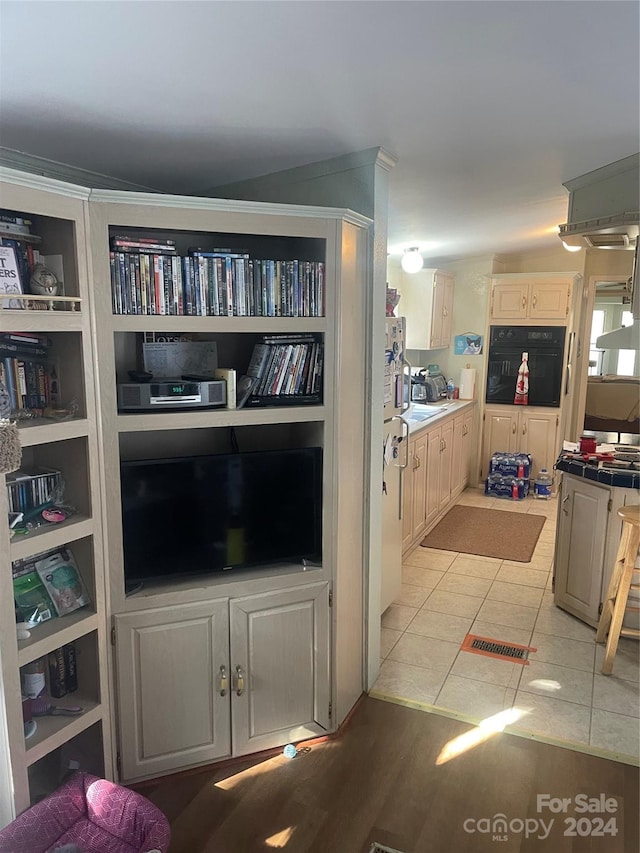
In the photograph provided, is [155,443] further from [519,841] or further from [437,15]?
[519,841]

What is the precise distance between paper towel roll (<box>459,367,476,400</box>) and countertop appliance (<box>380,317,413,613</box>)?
111 inches

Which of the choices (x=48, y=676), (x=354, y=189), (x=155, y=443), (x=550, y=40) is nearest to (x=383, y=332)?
(x=354, y=189)

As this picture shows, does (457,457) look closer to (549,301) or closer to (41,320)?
(549,301)

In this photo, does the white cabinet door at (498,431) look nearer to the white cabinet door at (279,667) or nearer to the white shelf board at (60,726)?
the white cabinet door at (279,667)

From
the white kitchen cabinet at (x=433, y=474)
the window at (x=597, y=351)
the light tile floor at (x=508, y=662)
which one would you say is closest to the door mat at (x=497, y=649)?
the light tile floor at (x=508, y=662)

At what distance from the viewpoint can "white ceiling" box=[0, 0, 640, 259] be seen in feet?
4.58

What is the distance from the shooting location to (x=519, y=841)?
2.08m

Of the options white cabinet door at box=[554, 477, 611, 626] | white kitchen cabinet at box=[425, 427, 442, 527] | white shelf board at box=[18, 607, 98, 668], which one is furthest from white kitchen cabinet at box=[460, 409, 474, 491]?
white shelf board at box=[18, 607, 98, 668]

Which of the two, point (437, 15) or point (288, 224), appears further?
point (288, 224)

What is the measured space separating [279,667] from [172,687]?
434 millimetres

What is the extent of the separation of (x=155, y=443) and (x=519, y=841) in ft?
6.61

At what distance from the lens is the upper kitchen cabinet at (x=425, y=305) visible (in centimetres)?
580

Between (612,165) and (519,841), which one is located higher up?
(612,165)

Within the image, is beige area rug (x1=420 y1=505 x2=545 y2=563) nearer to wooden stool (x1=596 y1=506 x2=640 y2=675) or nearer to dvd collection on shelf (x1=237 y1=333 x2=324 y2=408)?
wooden stool (x1=596 y1=506 x2=640 y2=675)
